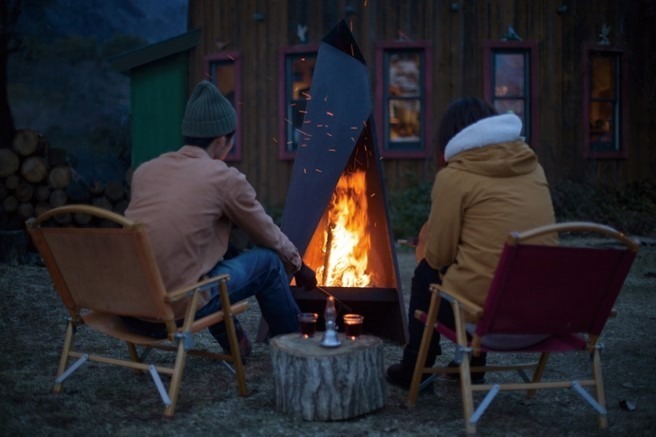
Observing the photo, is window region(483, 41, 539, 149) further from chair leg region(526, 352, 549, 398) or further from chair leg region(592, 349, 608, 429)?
chair leg region(592, 349, 608, 429)

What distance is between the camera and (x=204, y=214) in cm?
396

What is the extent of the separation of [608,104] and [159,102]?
7598 mm

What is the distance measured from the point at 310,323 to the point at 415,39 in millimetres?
8747

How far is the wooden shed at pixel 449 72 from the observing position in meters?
12.0

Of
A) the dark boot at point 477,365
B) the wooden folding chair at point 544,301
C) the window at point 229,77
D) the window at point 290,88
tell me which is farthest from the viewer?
the window at point 229,77

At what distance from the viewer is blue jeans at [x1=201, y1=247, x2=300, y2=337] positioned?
4246 millimetres

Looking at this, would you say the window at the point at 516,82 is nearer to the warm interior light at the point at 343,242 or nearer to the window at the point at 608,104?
the window at the point at 608,104

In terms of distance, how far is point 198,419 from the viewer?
3.83 meters

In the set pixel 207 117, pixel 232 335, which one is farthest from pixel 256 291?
pixel 207 117

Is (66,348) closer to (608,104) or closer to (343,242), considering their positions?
(343,242)

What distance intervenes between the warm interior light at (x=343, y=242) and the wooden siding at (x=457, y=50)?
6544mm

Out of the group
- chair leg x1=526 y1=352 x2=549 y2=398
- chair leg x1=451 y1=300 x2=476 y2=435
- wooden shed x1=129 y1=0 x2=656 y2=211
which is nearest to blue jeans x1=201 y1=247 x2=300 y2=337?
chair leg x1=451 y1=300 x2=476 y2=435

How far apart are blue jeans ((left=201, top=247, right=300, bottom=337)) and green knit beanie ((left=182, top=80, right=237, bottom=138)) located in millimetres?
714

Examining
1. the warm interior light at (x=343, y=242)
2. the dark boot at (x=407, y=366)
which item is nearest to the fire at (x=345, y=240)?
the warm interior light at (x=343, y=242)
